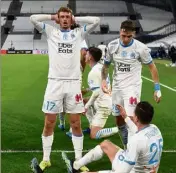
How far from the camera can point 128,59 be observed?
292 inches

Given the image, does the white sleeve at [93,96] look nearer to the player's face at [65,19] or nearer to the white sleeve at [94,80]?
the white sleeve at [94,80]

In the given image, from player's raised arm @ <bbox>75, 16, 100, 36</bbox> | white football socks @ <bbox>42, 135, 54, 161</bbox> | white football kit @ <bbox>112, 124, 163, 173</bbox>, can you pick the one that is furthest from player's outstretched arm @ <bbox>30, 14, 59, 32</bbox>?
white football kit @ <bbox>112, 124, 163, 173</bbox>

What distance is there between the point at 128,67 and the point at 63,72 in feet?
3.81

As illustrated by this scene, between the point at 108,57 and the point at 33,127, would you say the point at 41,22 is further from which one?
the point at 33,127

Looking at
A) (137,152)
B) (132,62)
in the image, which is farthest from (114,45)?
(137,152)

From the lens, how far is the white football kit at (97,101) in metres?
9.14

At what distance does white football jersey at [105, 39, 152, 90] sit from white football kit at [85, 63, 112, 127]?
58.2 inches

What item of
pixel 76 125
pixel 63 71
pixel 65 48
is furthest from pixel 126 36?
pixel 76 125

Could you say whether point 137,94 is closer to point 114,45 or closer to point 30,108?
point 114,45

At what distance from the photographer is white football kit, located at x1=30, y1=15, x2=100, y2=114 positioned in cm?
696

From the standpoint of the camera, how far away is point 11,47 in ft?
198

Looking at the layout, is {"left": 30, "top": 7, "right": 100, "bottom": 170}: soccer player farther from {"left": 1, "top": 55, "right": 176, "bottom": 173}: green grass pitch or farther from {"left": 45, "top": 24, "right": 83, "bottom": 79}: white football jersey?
{"left": 1, "top": 55, "right": 176, "bottom": 173}: green grass pitch

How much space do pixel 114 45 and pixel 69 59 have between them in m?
0.93

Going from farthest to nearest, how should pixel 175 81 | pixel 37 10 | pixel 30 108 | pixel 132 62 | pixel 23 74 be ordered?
pixel 37 10
pixel 23 74
pixel 175 81
pixel 30 108
pixel 132 62
